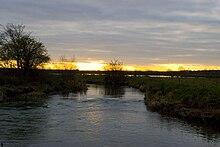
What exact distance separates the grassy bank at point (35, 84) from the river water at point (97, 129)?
13986 millimetres

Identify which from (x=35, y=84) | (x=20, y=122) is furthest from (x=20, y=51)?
(x=20, y=122)

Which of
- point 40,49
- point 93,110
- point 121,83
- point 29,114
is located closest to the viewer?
point 29,114

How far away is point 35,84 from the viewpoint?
58.8 meters

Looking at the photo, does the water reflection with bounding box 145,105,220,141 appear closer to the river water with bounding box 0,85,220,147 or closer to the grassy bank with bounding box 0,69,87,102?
the river water with bounding box 0,85,220,147

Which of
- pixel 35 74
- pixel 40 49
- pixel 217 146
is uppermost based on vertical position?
pixel 40 49

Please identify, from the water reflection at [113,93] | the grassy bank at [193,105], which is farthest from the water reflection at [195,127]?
the water reflection at [113,93]

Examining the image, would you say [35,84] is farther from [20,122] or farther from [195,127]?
[195,127]

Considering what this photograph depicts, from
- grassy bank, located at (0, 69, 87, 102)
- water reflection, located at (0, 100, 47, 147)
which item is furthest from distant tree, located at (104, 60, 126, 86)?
water reflection, located at (0, 100, 47, 147)

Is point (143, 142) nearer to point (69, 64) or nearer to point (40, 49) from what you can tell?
point (40, 49)

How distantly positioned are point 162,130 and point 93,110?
11234mm

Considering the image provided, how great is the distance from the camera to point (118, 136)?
22656mm

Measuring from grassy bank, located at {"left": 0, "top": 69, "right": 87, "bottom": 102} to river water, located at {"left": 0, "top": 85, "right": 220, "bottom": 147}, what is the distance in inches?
551

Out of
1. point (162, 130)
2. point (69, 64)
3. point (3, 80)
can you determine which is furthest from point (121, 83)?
point (162, 130)

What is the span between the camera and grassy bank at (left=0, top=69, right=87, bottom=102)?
1903 inches
